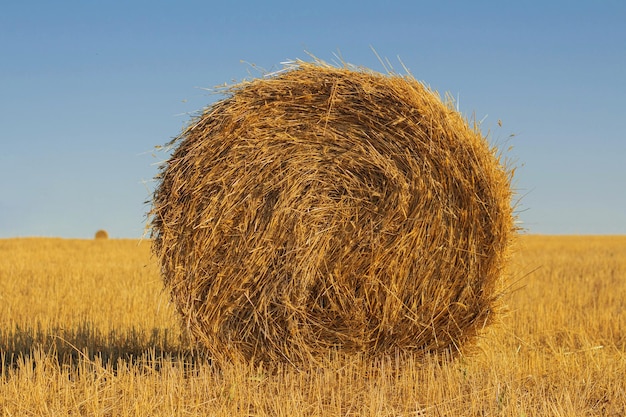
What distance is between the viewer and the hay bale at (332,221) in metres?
5.21

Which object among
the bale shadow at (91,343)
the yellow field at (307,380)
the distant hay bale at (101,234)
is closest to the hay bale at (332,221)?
the yellow field at (307,380)

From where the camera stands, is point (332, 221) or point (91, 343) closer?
point (332, 221)

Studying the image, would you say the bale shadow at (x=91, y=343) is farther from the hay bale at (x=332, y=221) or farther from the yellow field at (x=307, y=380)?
the hay bale at (x=332, y=221)

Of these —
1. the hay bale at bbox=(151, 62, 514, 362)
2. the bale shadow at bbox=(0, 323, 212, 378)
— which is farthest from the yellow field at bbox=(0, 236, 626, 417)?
the hay bale at bbox=(151, 62, 514, 362)

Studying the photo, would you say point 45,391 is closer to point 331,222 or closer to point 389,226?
point 331,222

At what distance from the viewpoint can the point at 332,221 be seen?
5.32 metres

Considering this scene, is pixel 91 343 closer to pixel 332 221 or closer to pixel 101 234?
pixel 332 221

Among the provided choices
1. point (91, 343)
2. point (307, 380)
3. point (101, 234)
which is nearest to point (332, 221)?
point (307, 380)

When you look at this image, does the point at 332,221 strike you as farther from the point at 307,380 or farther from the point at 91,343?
the point at 91,343

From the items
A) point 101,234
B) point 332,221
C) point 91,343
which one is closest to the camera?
point 332,221

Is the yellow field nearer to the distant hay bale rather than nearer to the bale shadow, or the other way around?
the bale shadow

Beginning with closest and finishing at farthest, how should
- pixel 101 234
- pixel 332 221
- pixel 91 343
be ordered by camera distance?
1. pixel 332 221
2. pixel 91 343
3. pixel 101 234

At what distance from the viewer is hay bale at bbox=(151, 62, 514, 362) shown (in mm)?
5211

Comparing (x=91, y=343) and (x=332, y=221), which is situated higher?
(x=332, y=221)
